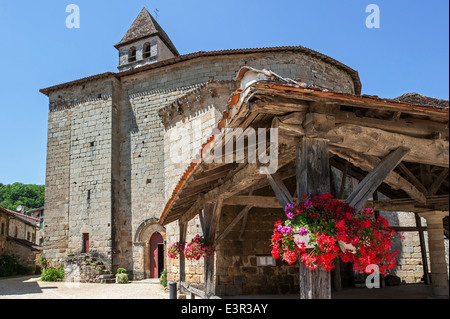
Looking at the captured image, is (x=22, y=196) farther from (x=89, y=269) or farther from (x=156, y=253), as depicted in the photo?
(x=156, y=253)

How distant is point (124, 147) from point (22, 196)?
134 feet

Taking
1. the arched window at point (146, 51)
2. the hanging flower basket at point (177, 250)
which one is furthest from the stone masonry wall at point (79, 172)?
the hanging flower basket at point (177, 250)

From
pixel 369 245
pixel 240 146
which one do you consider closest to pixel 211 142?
pixel 240 146

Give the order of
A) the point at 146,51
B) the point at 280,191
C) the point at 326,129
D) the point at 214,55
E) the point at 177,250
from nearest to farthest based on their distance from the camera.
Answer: the point at 326,129
the point at 280,191
the point at 177,250
the point at 214,55
the point at 146,51

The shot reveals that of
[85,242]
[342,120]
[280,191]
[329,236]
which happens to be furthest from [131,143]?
[329,236]

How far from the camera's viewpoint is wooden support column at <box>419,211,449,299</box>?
644 cm

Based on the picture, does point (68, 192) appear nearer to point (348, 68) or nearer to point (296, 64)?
point (296, 64)

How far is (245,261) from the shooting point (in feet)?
28.9

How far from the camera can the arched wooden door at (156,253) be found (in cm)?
1615

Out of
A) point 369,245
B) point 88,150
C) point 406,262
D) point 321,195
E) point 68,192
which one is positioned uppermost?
point 88,150

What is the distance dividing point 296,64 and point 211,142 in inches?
455

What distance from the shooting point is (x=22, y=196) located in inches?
2002

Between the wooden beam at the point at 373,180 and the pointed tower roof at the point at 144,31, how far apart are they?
21.5 metres

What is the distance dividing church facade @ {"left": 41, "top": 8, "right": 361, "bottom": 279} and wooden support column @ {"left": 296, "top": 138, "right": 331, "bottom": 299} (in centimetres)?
1184
